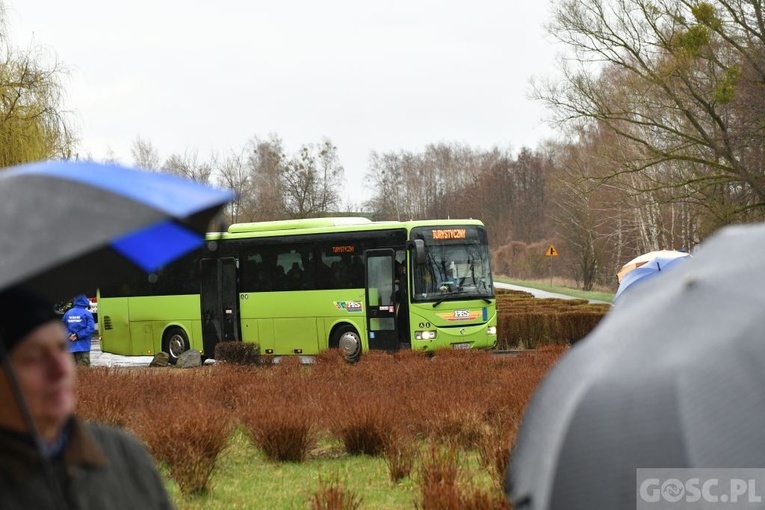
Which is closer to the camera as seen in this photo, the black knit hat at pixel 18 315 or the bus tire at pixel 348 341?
the black knit hat at pixel 18 315

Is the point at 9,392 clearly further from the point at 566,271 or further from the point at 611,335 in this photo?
the point at 566,271

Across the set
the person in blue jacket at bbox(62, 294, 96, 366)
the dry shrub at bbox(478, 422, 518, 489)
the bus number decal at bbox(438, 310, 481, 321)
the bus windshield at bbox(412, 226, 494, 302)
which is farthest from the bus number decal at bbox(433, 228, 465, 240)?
the dry shrub at bbox(478, 422, 518, 489)

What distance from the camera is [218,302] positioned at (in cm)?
2492

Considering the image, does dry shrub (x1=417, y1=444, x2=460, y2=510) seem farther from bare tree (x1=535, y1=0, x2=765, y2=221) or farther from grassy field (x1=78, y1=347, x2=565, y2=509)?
bare tree (x1=535, y1=0, x2=765, y2=221)

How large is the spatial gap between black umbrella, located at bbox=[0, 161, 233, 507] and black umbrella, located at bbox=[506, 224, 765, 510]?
1.10 m

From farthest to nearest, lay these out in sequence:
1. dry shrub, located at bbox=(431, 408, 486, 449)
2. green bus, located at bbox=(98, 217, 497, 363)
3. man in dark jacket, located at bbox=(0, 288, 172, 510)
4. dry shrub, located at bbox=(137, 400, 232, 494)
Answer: green bus, located at bbox=(98, 217, 497, 363)
dry shrub, located at bbox=(431, 408, 486, 449)
dry shrub, located at bbox=(137, 400, 232, 494)
man in dark jacket, located at bbox=(0, 288, 172, 510)

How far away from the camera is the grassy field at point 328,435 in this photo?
24.5 ft

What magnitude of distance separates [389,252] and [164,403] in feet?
38.7

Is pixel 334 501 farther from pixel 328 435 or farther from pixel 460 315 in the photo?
pixel 460 315

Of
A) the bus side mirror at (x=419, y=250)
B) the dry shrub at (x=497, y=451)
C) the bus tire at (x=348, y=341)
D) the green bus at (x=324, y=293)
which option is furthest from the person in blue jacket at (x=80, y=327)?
the dry shrub at (x=497, y=451)

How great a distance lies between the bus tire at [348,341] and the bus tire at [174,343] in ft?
14.1

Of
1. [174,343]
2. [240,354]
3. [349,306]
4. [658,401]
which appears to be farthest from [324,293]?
[658,401]

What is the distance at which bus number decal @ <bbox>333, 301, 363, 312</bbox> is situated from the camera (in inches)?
907

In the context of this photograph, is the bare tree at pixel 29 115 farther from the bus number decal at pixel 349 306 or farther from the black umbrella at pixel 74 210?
the black umbrella at pixel 74 210
